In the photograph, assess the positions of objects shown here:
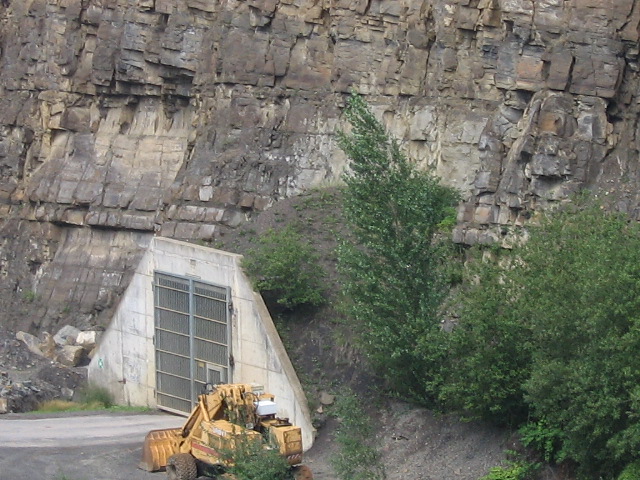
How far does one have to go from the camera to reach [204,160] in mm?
42969

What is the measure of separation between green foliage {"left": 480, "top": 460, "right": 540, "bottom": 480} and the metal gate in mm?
8024

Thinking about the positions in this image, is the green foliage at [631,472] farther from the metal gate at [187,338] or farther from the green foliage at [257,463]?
the metal gate at [187,338]

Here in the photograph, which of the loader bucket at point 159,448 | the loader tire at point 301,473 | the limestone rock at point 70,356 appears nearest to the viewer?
the loader tire at point 301,473

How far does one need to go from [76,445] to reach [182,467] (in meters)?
4.03

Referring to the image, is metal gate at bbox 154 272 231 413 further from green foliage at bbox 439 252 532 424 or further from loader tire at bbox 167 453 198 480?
green foliage at bbox 439 252 532 424

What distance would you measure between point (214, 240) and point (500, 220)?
906 cm

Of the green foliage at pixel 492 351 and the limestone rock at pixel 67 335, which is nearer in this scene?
the green foliage at pixel 492 351

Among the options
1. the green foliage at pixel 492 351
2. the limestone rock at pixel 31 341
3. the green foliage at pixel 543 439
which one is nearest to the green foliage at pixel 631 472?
the green foliage at pixel 543 439

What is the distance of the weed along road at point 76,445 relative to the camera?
29531 mm

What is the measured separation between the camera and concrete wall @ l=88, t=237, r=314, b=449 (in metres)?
32.4

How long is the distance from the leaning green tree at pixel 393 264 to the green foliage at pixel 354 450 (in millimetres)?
1739

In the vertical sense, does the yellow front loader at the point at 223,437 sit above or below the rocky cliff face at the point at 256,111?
below

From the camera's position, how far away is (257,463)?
87.8ft

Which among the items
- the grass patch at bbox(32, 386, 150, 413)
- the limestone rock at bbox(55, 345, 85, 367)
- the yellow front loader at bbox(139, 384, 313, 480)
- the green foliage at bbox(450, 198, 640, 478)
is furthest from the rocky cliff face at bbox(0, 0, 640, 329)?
the yellow front loader at bbox(139, 384, 313, 480)
